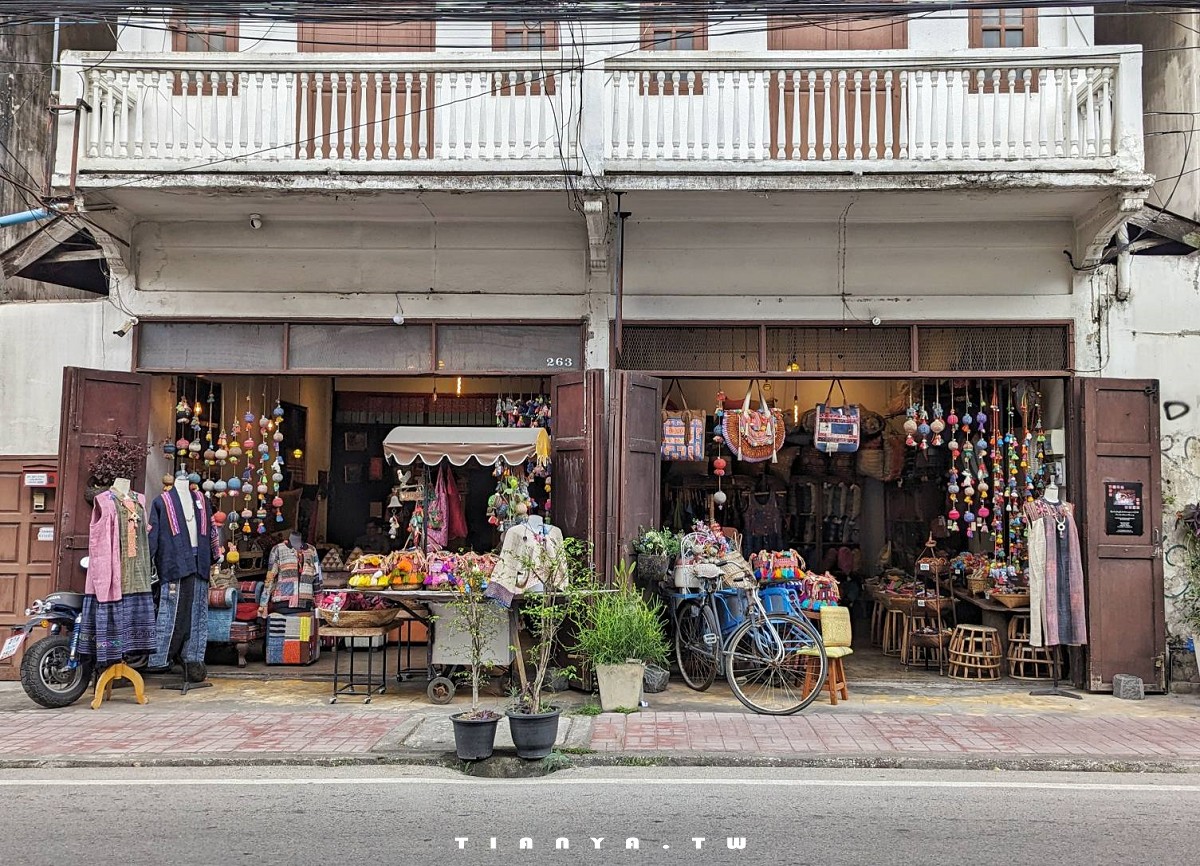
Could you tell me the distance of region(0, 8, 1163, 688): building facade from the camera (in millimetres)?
10281

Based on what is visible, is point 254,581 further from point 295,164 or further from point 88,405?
point 295,164

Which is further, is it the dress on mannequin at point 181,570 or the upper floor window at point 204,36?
the upper floor window at point 204,36

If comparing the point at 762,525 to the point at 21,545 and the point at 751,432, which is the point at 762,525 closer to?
the point at 751,432

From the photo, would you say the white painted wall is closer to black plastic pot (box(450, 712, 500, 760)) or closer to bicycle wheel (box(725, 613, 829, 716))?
black plastic pot (box(450, 712, 500, 760))

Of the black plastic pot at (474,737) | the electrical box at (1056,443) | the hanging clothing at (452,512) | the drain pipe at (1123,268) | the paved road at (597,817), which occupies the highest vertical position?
the drain pipe at (1123,268)

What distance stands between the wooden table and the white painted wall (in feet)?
34.6

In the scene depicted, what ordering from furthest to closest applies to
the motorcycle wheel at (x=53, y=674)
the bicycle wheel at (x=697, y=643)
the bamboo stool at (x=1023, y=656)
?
1. the bamboo stool at (x=1023, y=656)
2. the bicycle wheel at (x=697, y=643)
3. the motorcycle wheel at (x=53, y=674)

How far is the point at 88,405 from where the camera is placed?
10.7m

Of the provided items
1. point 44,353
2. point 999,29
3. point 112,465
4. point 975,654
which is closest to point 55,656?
point 112,465

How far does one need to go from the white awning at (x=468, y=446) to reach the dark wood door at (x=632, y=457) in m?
1.12

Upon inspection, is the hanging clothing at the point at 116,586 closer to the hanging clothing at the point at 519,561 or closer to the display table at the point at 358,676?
the display table at the point at 358,676

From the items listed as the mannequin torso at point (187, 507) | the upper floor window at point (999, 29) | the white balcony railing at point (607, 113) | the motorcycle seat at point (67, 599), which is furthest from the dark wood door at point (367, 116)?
the upper floor window at point (999, 29)

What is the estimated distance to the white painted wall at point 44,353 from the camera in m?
11.4

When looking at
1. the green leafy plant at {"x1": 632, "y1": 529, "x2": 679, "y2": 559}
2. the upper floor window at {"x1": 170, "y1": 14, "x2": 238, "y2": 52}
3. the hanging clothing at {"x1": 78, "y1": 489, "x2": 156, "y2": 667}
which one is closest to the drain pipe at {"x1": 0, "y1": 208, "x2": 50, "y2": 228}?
the upper floor window at {"x1": 170, "y1": 14, "x2": 238, "y2": 52}
